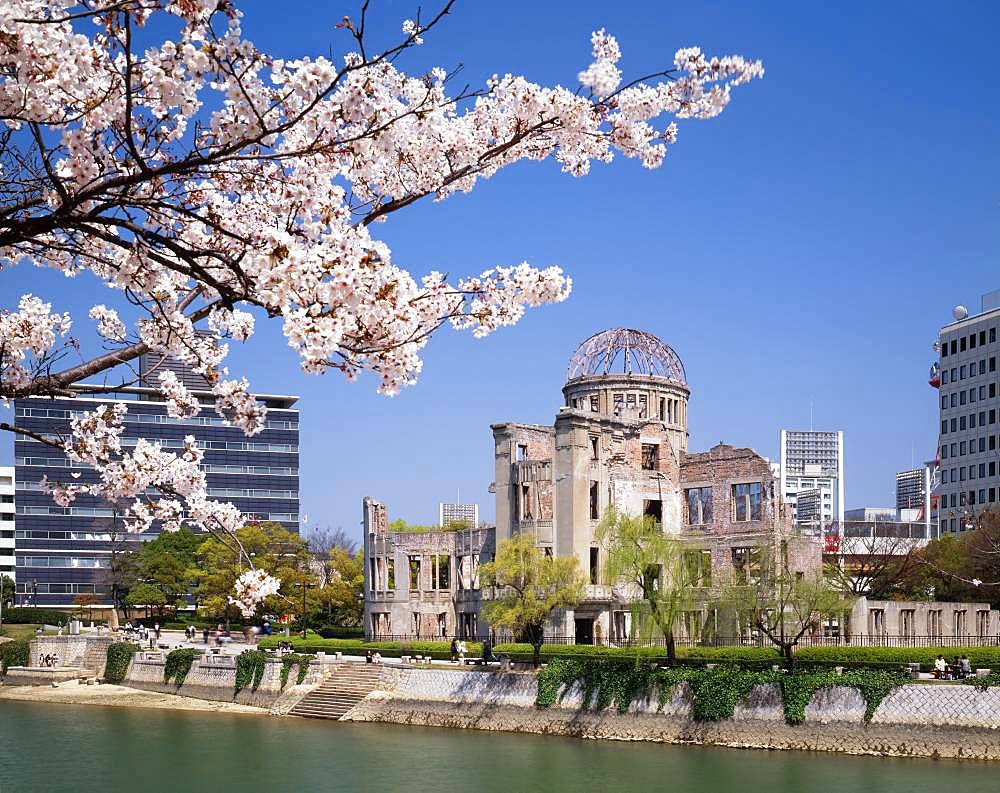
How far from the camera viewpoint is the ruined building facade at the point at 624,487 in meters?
57.8

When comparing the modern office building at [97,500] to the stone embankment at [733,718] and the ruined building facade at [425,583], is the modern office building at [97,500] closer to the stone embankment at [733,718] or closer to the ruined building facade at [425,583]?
the ruined building facade at [425,583]

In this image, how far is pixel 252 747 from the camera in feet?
140

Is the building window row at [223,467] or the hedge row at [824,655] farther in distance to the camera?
the building window row at [223,467]

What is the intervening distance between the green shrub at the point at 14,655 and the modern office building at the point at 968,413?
75.3 meters

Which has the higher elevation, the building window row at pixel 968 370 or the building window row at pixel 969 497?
the building window row at pixel 968 370

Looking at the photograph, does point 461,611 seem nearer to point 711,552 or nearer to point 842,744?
point 711,552

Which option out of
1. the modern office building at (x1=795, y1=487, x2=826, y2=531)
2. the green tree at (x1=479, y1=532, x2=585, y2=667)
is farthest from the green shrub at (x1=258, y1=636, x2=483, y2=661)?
the modern office building at (x1=795, y1=487, x2=826, y2=531)

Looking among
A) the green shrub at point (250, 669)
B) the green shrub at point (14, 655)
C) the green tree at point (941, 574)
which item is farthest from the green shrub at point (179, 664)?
the green tree at point (941, 574)

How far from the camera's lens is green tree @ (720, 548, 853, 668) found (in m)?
42.6

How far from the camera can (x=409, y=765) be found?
38.4 meters

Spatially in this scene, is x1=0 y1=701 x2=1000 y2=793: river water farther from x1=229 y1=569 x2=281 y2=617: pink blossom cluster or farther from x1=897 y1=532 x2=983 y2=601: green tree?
x1=897 y1=532 x2=983 y2=601: green tree

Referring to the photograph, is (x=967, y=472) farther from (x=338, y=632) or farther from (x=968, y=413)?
(x=338, y=632)

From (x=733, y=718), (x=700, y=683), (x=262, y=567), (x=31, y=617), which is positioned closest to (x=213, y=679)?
(x=262, y=567)

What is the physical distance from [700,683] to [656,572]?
4.69 meters
